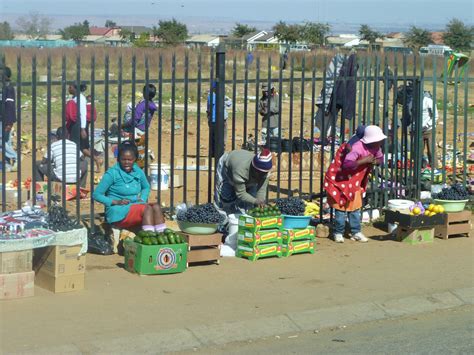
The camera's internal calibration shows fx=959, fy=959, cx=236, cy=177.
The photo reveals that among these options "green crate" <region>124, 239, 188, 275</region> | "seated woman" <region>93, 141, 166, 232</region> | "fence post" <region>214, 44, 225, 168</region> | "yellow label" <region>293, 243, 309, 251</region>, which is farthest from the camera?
"fence post" <region>214, 44, 225, 168</region>

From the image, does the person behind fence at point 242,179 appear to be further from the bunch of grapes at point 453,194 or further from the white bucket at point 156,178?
the white bucket at point 156,178

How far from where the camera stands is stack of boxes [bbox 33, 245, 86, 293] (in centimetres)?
827

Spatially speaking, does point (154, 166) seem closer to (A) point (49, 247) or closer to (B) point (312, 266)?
(B) point (312, 266)

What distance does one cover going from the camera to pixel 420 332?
789 cm

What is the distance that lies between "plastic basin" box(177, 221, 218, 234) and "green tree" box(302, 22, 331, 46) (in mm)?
86082

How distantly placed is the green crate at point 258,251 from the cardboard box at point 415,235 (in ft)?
6.00

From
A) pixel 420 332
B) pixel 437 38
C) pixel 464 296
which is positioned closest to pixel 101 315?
pixel 420 332

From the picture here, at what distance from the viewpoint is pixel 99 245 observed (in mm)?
9828

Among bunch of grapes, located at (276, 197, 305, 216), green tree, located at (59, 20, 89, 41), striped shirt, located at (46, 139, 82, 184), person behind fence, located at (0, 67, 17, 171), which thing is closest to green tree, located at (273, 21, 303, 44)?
green tree, located at (59, 20, 89, 41)

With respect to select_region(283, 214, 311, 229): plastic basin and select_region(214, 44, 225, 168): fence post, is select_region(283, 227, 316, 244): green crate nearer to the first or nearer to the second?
select_region(283, 214, 311, 229): plastic basin

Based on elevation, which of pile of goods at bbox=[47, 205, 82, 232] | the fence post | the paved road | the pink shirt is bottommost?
the paved road

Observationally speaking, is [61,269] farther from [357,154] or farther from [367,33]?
[367,33]

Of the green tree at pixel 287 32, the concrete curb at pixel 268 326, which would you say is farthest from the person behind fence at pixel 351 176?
the green tree at pixel 287 32

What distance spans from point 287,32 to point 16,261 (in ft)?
298
